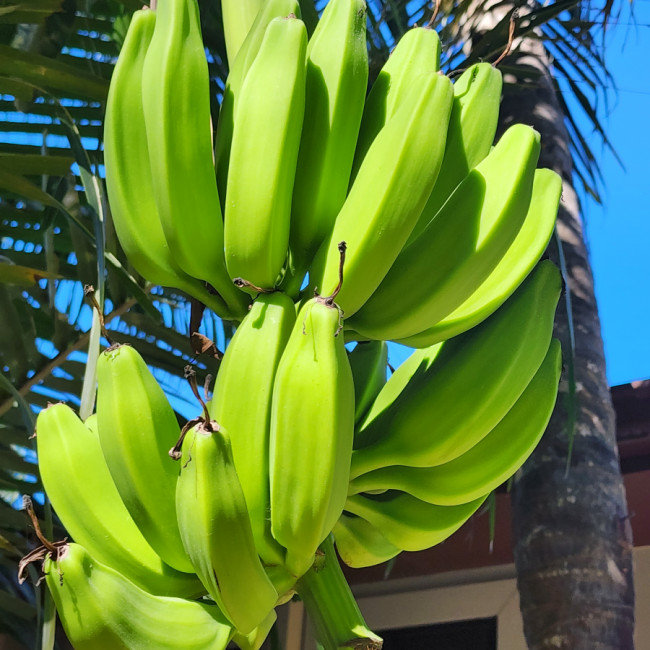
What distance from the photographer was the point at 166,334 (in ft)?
5.01

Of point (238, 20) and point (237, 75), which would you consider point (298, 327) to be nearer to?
point (237, 75)

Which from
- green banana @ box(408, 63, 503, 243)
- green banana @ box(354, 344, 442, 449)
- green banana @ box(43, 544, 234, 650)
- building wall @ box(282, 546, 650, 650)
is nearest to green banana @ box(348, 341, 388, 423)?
green banana @ box(354, 344, 442, 449)

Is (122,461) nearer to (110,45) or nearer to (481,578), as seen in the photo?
(110,45)

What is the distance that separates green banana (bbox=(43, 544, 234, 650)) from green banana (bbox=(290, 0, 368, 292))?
12.2 inches

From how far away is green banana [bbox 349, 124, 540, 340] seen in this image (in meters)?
0.74

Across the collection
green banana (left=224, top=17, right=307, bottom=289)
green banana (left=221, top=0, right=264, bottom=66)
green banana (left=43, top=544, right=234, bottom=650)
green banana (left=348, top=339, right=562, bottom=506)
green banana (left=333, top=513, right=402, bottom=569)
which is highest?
green banana (left=221, top=0, right=264, bottom=66)

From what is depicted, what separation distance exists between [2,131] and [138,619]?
106cm

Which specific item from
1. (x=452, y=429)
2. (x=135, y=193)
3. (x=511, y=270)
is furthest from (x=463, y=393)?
(x=135, y=193)

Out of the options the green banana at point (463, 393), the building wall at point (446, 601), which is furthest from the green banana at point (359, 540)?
the building wall at point (446, 601)

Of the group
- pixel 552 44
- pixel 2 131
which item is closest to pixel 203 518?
pixel 2 131

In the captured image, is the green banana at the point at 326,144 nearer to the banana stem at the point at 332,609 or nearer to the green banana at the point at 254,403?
the green banana at the point at 254,403

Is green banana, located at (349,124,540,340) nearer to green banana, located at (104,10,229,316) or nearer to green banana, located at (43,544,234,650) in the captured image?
green banana, located at (104,10,229,316)

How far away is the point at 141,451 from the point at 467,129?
471 mm

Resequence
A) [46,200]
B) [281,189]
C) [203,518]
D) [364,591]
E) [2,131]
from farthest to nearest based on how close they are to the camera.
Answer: [364,591] → [2,131] → [46,200] → [281,189] → [203,518]
